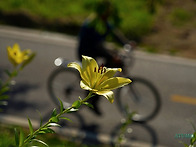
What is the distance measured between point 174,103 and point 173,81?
886mm

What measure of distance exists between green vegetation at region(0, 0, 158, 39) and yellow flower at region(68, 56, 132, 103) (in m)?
7.57

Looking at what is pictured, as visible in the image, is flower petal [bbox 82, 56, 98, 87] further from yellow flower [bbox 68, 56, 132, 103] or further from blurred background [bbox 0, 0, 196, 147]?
blurred background [bbox 0, 0, 196, 147]

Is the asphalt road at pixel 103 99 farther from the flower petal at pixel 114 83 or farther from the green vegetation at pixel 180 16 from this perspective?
the flower petal at pixel 114 83

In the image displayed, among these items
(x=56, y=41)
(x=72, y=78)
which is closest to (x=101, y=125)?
(x=72, y=78)

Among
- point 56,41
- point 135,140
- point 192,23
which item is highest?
point 192,23

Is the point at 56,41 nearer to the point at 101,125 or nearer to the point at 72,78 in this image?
the point at 72,78

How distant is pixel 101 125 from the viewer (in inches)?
207

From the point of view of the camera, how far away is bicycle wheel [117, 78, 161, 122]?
5262 mm

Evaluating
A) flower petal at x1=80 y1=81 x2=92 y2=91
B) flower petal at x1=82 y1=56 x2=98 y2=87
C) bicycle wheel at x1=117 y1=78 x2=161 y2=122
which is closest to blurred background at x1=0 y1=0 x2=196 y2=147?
bicycle wheel at x1=117 y1=78 x2=161 y2=122

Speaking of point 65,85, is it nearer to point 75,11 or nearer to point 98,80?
point 98,80

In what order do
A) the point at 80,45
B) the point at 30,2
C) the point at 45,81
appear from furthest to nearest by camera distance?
the point at 30,2, the point at 45,81, the point at 80,45

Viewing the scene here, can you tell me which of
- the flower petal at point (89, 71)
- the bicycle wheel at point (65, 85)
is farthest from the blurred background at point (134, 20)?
the flower petal at point (89, 71)

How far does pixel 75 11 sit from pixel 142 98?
573 centimetres

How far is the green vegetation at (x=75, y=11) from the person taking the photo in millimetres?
9337
